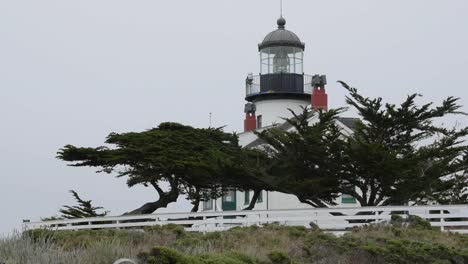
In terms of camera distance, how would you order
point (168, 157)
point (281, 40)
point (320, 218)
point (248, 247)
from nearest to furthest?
1. point (248, 247)
2. point (320, 218)
3. point (168, 157)
4. point (281, 40)

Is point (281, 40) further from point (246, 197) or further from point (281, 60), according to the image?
point (246, 197)

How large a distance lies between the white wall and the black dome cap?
258cm

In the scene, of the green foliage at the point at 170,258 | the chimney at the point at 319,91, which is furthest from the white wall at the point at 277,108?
the green foliage at the point at 170,258

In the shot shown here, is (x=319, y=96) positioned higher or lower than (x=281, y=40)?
lower

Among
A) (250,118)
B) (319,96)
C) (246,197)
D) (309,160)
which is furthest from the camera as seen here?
(250,118)

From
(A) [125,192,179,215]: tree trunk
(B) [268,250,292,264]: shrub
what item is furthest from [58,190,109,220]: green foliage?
(B) [268,250,292,264]: shrub

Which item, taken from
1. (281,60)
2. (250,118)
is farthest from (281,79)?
(250,118)

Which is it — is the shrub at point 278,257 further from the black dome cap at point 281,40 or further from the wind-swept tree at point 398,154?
the black dome cap at point 281,40

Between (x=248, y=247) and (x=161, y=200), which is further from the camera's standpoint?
(x=161, y=200)

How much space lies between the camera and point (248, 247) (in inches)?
537

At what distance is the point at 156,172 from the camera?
3097 centimetres

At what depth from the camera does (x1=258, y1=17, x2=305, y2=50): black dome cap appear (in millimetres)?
39219

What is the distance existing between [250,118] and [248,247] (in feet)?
91.4

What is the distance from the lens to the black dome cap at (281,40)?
3922 cm
